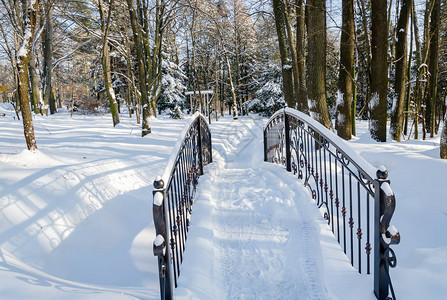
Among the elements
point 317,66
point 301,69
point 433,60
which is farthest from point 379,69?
point 433,60

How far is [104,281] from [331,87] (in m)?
22.5

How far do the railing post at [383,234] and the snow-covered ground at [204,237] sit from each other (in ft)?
0.50

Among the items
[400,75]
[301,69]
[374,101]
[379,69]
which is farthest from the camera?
[301,69]

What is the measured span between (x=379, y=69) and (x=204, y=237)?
17.7 feet

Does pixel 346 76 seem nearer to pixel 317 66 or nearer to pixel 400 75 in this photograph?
pixel 317 66

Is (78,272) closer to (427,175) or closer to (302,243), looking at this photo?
(302,243)

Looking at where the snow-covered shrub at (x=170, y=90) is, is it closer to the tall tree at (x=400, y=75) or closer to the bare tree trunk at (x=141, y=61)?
the bare tree trunk at (x=141, y=61)

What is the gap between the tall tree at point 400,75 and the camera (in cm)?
708

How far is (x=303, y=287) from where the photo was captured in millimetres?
2398

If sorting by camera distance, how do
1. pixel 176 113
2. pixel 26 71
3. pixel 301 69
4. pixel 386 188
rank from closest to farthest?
pixel 386 188 → pixel 26 71 → pixel 301 69 → pixel 176 113

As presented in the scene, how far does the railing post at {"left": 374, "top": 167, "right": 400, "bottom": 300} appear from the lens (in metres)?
1.82

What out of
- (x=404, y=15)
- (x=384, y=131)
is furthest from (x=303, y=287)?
(x=404, y=15)

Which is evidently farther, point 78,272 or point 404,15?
point 404,15

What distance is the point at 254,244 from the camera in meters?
3.01
